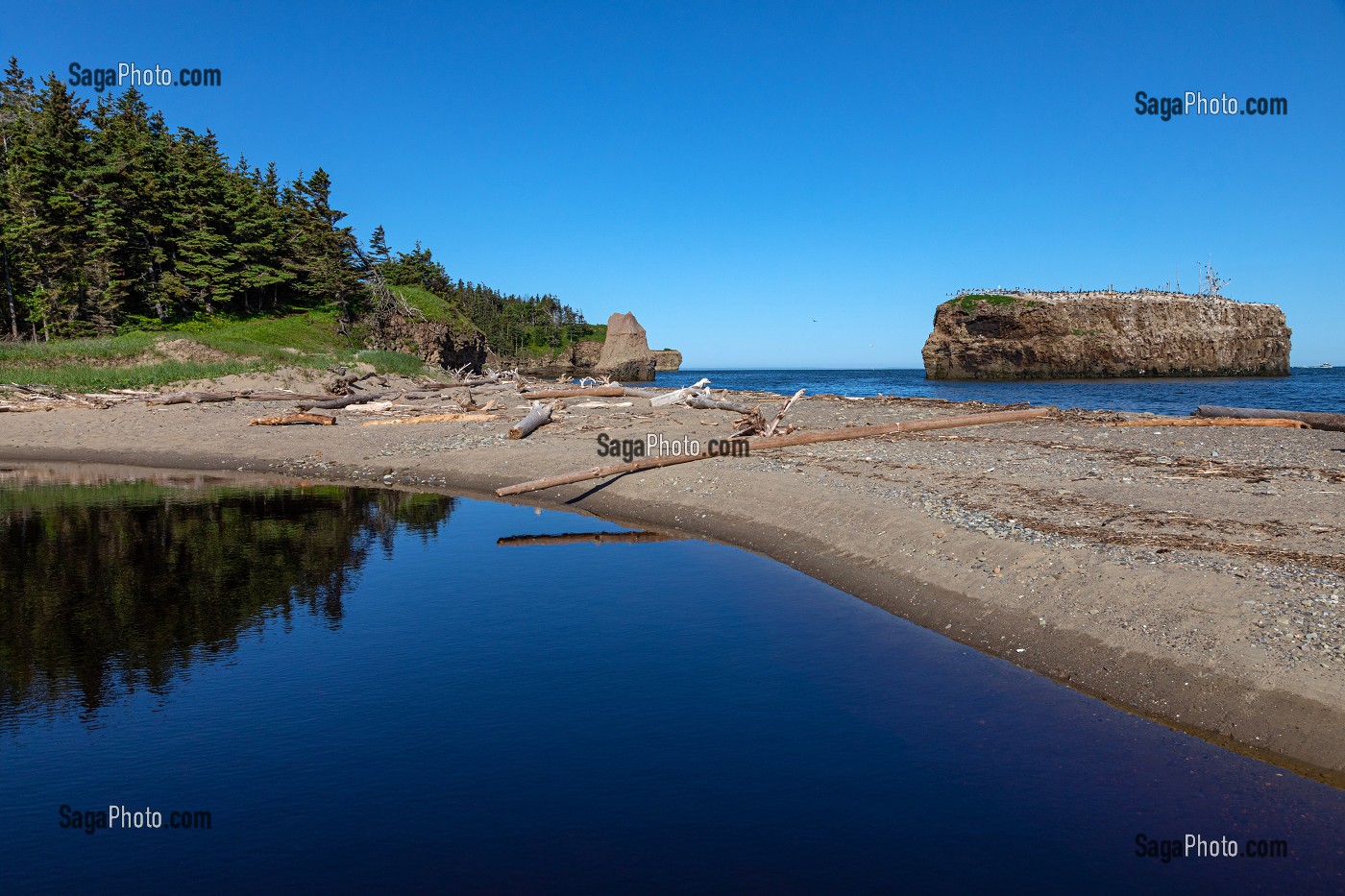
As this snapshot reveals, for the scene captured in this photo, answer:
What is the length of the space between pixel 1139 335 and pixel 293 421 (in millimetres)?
94926

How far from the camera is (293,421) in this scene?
30547mm

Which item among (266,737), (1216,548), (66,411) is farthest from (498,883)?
(66,411)

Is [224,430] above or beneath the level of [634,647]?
above

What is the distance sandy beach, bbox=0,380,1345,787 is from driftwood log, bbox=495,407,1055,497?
0.96 feet

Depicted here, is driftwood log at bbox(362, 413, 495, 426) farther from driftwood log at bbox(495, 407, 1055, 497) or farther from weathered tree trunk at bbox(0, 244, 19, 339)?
weathered tree trunk at bbox(0, 244, 19, 339)

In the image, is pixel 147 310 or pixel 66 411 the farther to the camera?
pixel 147 310

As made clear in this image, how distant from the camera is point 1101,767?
7066mm

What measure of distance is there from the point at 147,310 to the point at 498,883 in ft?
229

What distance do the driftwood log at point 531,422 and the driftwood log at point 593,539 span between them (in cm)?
1000

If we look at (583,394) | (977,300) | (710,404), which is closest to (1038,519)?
(710,404)

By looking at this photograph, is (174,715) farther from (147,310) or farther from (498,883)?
(147,310)

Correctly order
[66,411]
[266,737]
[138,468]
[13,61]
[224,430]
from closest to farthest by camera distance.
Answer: [266,737], [138,468], [224,430], [66,411], [13,61]

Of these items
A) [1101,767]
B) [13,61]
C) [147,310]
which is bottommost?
[1101,767]

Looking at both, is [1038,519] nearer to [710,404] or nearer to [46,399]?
[710,404]
